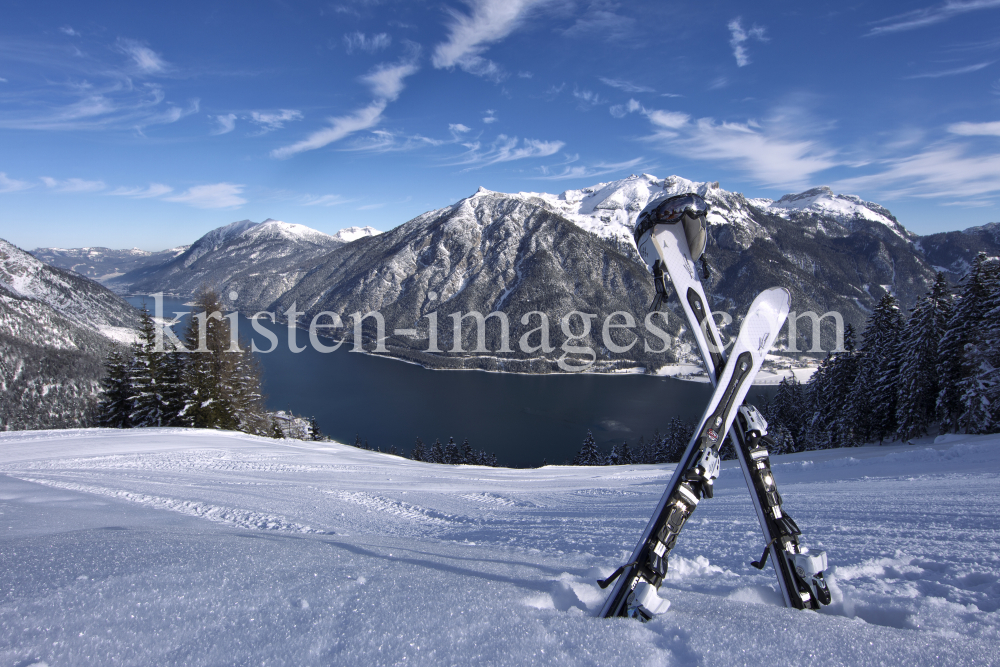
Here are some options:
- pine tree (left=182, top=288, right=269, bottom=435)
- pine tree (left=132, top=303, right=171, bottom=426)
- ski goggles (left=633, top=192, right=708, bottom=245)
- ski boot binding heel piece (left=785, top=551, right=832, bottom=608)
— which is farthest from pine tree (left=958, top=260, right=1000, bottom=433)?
pine tree (left=132, top=303, right=171, bottom=426)

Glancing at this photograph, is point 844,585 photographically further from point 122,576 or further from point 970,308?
point 970,308

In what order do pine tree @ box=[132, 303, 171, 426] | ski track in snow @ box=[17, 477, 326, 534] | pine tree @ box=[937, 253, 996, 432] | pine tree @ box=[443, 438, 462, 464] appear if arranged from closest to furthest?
ski track in snow @ box=[17, 477, 326, 534]
pine tree @ box=[937, 253, 996, 432]
pine tree @ box=[132, 303, 171, 426]
pine tree @ box=[443, 438, 462, 464]

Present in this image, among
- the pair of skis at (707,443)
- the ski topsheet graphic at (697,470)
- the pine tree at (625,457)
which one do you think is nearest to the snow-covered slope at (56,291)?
the pine tree at (625,457)

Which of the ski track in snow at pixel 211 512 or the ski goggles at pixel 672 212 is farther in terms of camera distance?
the ski track in snow at pixel 211 512

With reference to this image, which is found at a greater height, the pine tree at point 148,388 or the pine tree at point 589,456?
the pine tree at point 148,388

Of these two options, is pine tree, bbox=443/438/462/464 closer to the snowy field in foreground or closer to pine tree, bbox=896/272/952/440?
pine tree, bbox=896/272/952/440

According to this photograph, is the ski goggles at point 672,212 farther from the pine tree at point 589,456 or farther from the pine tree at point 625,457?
the pine tree at point 625,457
